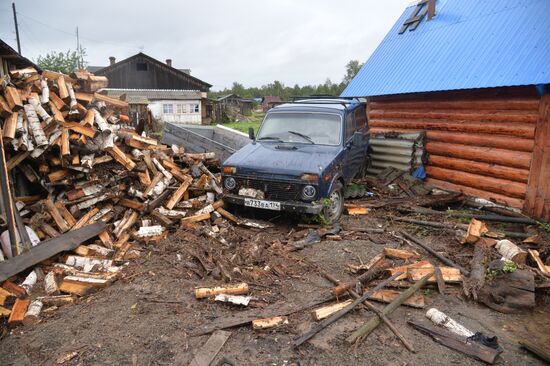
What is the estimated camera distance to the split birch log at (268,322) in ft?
11.9

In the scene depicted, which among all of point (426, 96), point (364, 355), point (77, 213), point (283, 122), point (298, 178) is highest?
point (426, 96)

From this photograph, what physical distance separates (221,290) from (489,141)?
7.02 metres

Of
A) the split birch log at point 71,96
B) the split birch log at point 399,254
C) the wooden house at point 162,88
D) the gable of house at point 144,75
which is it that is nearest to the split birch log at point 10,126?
the split birch log at point 71,96

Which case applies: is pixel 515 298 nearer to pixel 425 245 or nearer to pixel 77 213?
pixel 425 245

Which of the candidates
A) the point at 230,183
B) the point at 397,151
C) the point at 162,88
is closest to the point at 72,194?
the point at 230,183

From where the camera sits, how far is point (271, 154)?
678cm

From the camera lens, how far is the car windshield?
7.26 metres

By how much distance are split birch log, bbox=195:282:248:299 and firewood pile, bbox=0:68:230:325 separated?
4.18 feet

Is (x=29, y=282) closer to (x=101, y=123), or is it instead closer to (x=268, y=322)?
(x=101, y=123)

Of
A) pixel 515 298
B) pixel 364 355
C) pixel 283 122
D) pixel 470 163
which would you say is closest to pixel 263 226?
pixel 283 122

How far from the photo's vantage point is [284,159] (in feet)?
21.4

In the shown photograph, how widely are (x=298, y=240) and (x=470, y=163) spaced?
5.11 meters

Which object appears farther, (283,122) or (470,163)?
(470,163)

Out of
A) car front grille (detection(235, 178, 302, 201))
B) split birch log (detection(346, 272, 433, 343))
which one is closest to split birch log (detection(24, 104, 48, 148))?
car front grille (detection(235, 178, 302, 201))
